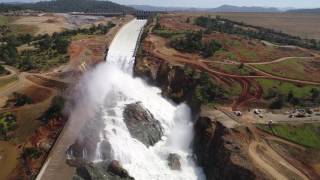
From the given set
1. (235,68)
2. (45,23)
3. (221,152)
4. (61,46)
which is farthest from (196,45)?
(45,23)

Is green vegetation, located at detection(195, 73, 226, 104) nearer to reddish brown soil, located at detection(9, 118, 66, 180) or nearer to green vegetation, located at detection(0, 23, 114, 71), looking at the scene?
reddish brown soil, located at detection(9, 118, 66, 180)

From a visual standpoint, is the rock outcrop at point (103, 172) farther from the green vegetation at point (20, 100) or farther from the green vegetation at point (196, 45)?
the green vegetation at point (196, 45)

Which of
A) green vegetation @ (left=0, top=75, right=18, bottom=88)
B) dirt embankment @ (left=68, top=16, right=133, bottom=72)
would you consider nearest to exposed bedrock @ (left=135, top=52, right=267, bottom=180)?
dirt embankment @ (left=68, top=16, right=133, bottom=72)

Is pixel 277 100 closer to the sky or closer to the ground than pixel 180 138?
closer to the sky

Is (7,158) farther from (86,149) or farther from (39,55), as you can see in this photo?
(39,55)

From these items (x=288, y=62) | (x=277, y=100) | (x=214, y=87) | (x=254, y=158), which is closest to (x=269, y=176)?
(x=254, y=158)

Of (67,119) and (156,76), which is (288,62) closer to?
Answer: (156,76)

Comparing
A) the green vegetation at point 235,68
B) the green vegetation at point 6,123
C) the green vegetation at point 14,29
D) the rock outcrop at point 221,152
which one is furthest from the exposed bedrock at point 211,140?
the green vegetation at point 14,29
